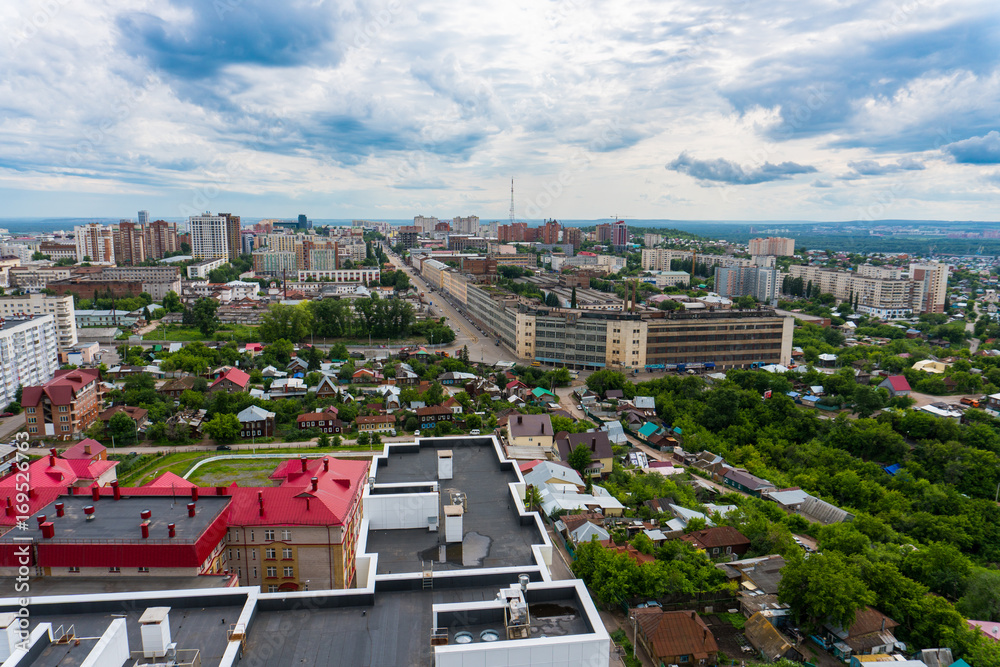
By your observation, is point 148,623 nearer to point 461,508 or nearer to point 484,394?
point 461,508

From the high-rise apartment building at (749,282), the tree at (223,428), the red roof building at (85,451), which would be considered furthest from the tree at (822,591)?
the high-rise apartment building at (749,282)

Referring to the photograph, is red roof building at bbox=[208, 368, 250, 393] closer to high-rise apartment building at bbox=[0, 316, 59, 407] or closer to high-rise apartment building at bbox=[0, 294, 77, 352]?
high-rise apartment building at bbox=[0, 316, 59, 407]

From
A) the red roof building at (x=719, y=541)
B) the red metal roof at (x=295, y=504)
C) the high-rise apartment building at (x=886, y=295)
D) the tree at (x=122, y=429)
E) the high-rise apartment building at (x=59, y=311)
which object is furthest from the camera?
the high-rise apartment building at (x=886, y=295)

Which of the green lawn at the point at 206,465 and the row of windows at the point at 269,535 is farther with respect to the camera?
the green lawn at the point at 206,465

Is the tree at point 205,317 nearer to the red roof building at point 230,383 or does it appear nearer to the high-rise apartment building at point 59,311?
the high-rise apartment building at point 59,311

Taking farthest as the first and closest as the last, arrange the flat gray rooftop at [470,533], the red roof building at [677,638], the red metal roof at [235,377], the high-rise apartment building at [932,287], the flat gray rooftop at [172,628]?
the high-rise apartment building at [932,287]
the red metal roof at [235,377]
the red roof building at [677,638]
the flat gray rooftop at [470,533]
the flat gray rooftop at [172,628]

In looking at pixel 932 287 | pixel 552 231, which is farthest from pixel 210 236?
pixel 932 287

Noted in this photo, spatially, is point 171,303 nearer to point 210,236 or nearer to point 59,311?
point 59,311
